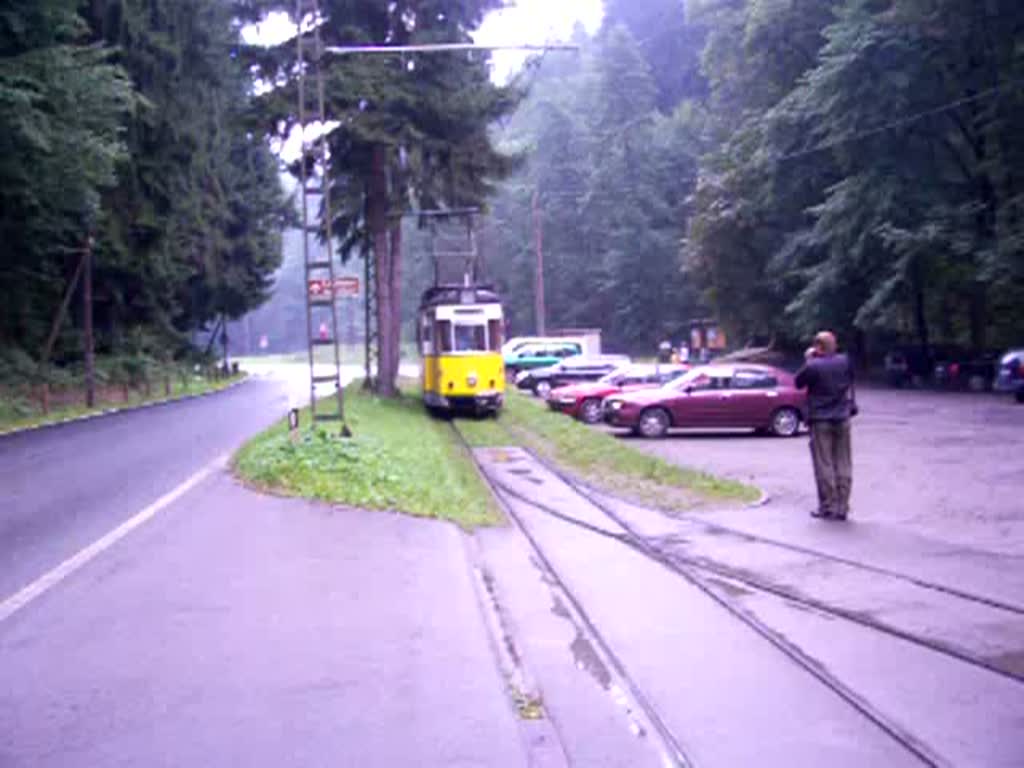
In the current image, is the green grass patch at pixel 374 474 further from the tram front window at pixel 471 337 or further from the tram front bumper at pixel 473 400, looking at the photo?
the tram front window at pixel 471 337

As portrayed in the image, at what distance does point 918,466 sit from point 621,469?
182 inches

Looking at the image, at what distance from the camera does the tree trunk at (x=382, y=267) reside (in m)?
34.9

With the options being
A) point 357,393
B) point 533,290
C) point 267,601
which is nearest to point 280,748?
point 267,601

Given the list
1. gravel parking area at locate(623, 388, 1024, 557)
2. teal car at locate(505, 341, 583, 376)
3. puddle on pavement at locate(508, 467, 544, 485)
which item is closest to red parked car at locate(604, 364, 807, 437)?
gravel parking area at locate(623, 388, 1024, 557)

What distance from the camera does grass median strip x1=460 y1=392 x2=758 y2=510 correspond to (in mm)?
15547

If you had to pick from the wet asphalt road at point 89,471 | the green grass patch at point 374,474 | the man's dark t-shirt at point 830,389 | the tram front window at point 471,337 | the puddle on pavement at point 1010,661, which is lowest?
the puddle on pavement at point 1010,661

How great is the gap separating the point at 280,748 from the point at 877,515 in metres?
9.42

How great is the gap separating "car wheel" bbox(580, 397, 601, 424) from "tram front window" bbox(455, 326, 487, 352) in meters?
3.07

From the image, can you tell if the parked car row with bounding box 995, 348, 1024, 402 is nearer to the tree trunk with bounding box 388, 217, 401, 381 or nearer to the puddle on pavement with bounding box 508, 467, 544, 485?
the tree trunk with bounding box 388, 217, 401, 381

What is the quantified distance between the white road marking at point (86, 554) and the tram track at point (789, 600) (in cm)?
428

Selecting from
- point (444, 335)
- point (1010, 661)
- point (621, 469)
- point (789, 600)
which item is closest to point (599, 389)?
point (444, 335)

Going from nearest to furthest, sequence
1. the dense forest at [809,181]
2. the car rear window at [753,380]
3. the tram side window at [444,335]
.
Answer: the car rear window at [753,380]
the tram side window at [444,335]
the dense forest at [809,181]

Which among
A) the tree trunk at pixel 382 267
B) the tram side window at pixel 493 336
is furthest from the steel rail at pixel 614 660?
the tree trunk at pixel 382 267

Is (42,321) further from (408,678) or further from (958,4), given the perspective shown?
(408,678)
